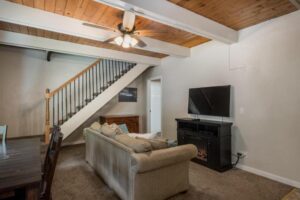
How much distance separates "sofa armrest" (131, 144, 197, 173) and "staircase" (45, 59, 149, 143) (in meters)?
3.19

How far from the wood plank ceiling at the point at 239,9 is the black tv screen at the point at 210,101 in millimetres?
1312

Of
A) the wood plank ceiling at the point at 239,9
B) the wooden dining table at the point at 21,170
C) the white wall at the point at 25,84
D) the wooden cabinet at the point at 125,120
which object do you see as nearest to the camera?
the wooden dining table at the point at 21,170

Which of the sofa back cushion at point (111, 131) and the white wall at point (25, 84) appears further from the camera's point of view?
the white wall at point (25, 84)

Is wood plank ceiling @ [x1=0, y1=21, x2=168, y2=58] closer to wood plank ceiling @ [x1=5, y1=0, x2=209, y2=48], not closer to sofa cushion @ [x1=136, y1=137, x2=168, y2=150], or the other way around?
wood plank ceiling @ [x1=5, y1=0, x2=209, y2=48]

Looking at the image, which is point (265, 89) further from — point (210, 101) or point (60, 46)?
point (60, 46)

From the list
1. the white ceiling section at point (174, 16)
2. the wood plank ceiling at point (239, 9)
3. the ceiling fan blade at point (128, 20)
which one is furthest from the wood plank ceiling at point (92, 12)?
the wood plank ceiling at point (239, 9)

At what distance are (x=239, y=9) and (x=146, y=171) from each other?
2.77m

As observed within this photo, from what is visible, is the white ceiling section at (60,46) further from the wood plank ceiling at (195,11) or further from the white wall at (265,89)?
the white wall at (265,89)

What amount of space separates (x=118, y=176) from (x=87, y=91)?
373 centimetres

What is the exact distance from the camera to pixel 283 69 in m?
2.91

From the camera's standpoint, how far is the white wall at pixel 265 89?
2.80 meters

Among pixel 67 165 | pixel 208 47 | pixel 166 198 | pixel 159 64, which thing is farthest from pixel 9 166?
pixel 159 64

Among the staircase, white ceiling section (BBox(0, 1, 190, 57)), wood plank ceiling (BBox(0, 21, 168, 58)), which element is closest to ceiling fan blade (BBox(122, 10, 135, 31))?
white ceiling section (BBox(0, 1, 190, 57))

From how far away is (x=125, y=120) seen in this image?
5.61m
